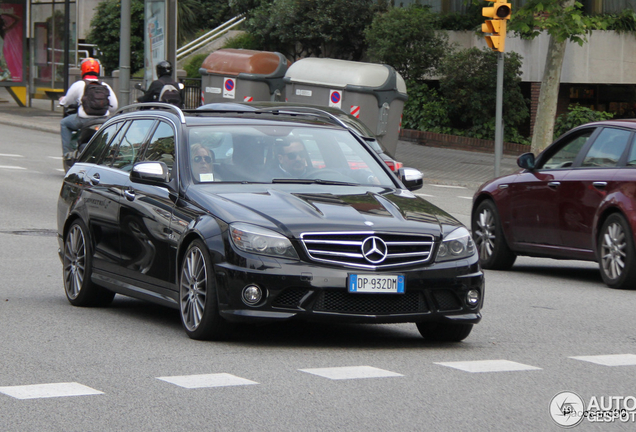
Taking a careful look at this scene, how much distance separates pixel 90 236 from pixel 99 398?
3.50m

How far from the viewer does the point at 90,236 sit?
930 cm

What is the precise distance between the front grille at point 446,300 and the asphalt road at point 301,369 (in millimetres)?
298

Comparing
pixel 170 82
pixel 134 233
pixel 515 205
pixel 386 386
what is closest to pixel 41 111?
pixel 170 82

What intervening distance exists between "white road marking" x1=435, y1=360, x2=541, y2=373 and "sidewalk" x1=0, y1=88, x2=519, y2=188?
16.3 m

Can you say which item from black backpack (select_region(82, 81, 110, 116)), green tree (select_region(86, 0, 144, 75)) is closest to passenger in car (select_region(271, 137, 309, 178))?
black backpack (select_region(82, 81, 110, 116))

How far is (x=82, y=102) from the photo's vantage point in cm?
1966

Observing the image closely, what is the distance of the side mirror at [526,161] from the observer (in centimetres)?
1241

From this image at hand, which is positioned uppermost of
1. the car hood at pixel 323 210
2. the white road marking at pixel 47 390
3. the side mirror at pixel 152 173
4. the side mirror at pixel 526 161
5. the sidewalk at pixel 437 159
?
the side mirror at pixel 152 173

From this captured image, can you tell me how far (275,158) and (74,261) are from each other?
2.13m

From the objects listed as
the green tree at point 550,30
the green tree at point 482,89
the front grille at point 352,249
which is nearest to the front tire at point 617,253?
the front grille at point 352,249

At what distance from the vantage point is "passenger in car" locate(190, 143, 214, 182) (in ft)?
27.1

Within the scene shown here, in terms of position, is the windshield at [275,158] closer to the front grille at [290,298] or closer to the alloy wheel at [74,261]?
the front grille at [290,298]

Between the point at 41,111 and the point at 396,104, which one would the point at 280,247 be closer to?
the point at 396,104

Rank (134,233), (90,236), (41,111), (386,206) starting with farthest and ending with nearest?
(41,111), (90,236), (134,233), (386,206)
